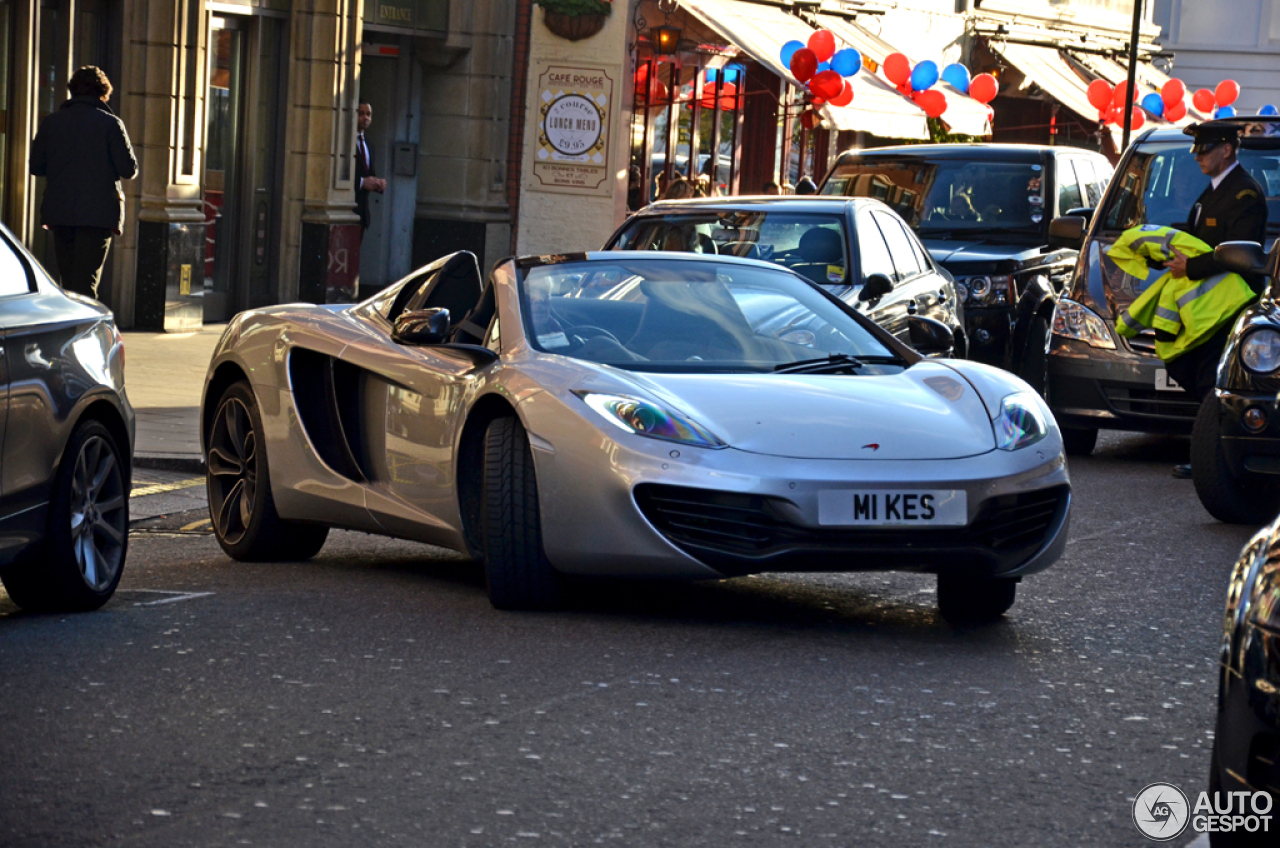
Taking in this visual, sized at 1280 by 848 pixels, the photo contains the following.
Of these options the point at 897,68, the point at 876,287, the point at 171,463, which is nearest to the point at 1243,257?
the point at 876,287

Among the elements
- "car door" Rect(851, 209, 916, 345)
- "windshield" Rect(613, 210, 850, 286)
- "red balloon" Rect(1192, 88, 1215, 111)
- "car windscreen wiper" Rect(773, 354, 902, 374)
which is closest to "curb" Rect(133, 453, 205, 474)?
"windshield" Rect(613, 210, 850, 286)

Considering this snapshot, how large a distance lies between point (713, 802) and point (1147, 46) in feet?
148

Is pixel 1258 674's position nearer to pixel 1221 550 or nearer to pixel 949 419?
pixel 949 419

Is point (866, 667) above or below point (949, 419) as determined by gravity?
below

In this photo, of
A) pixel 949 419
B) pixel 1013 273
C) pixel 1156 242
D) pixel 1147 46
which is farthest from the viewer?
pixel 1147 46

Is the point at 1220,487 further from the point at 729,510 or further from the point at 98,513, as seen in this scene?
the point at 98,513

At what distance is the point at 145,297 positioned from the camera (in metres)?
18.3

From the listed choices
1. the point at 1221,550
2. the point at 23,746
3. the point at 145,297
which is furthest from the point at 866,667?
the point at 145,297

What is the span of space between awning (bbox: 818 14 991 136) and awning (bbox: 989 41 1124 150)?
19.9 feet

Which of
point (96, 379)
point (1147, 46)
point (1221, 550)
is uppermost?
point (1147, 46)

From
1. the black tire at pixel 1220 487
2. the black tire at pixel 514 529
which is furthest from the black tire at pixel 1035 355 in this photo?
the black tire at pixel 514 529

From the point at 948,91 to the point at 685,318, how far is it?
74.3ft

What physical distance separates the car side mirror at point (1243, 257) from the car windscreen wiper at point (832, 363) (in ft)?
11.7

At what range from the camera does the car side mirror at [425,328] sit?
23.8 feet
